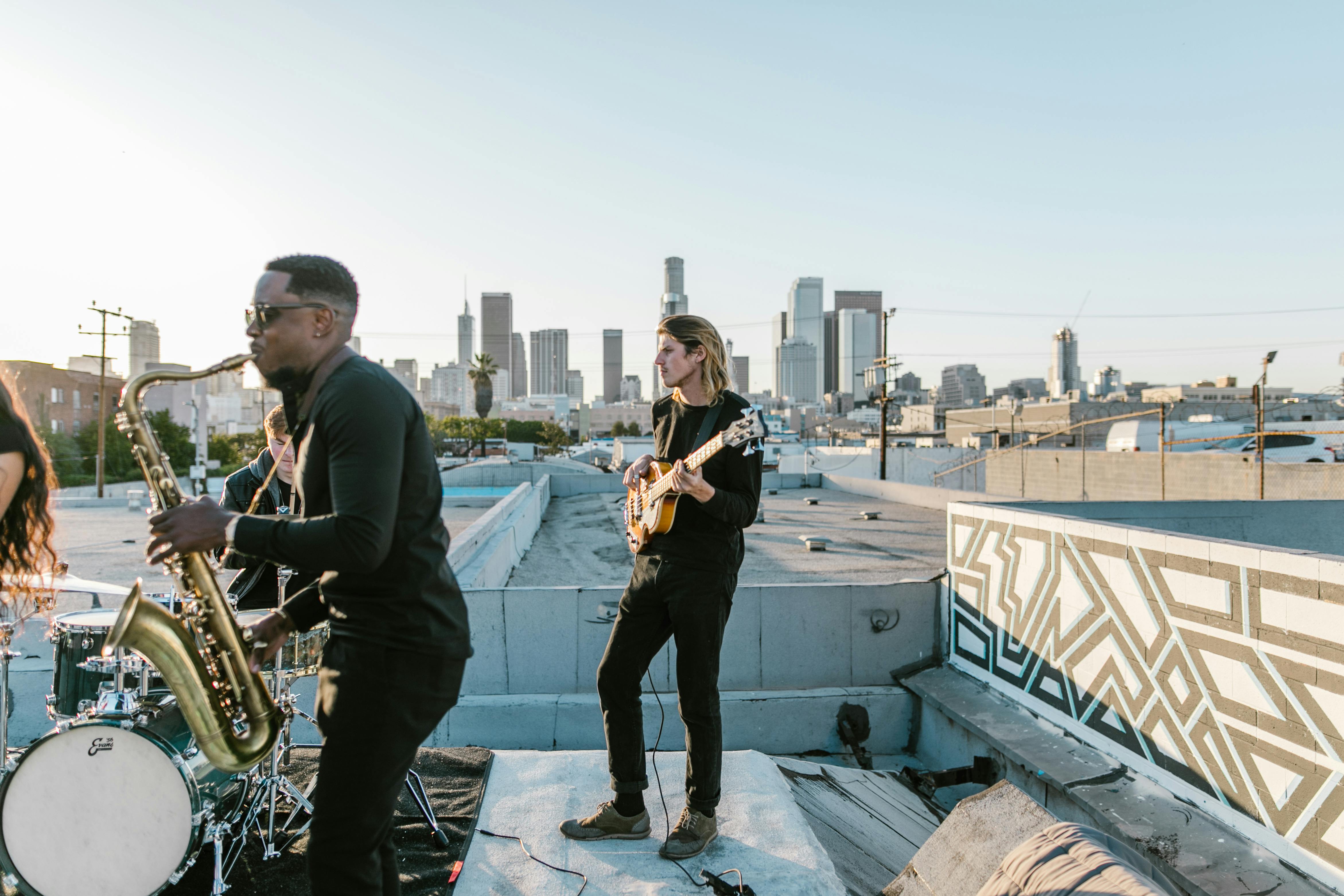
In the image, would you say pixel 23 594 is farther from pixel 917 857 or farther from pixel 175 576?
pixel 917 857

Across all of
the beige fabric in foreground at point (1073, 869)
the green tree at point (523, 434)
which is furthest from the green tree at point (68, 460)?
the green tree at point (523, 434)

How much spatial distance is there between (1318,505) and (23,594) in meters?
14.6

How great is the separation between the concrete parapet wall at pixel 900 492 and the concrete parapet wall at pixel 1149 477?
277cm


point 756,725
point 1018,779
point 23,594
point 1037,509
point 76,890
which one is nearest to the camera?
point 76,890

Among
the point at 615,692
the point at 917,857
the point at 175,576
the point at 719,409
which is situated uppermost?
the point at 719,409

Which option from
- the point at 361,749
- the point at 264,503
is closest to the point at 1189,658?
the point at 361,749

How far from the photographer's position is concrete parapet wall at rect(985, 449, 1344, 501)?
Result: 18.8 meters

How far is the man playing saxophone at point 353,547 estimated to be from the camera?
2107 mm

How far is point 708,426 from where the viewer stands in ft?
12.2

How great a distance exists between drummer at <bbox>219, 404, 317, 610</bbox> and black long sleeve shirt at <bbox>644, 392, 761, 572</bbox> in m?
1.72

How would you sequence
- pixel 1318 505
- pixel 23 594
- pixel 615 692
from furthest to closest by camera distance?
pixel 1318 505
pixel 615 692
pixel 23 594

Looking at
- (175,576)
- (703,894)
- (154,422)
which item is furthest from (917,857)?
(154,422)

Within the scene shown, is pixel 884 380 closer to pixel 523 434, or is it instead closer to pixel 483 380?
pixel 483 380

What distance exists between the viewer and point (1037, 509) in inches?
321
